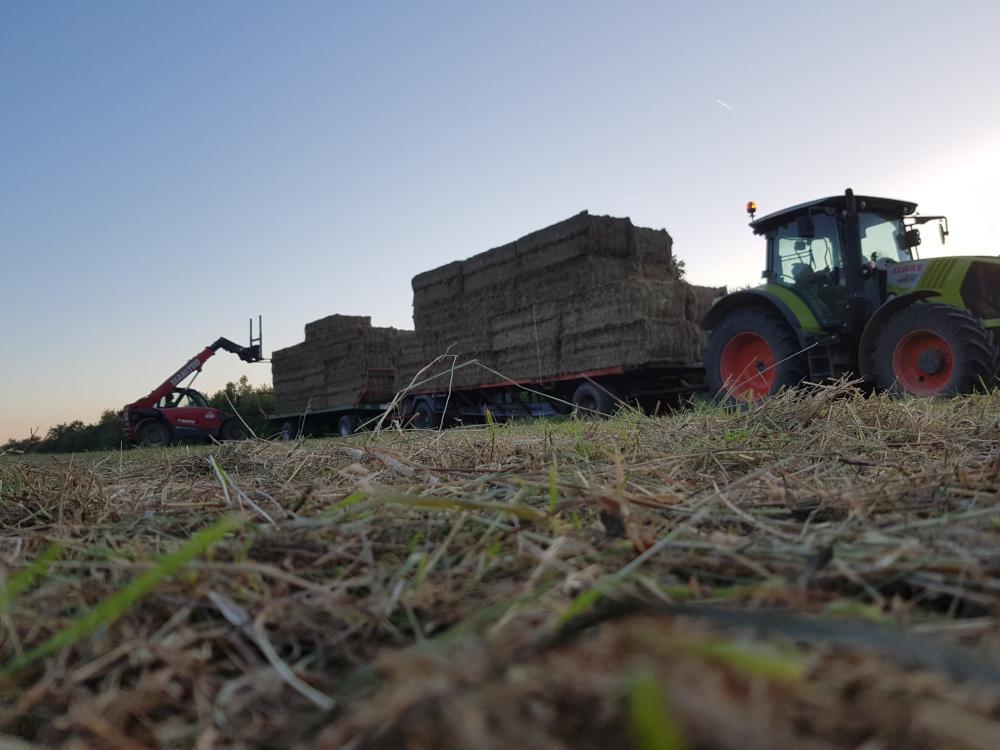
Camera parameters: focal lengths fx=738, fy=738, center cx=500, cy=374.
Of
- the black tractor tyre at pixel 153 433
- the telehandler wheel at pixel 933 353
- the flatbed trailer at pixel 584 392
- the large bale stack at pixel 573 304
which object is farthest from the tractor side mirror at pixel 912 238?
the black tractor tyre at pixel 153 433

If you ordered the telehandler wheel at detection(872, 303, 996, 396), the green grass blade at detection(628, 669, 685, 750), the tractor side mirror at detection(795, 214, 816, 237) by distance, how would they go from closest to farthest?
the green grass blade at detection(628, 669, 685, 750)
the telehandler wheel at detection(872, 303, 996, 396)
the tractor side mirror at detection(795, 214, 816, 237)

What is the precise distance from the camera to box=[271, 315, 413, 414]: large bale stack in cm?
1855

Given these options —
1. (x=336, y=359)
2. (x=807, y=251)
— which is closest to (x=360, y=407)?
(x=336, y=359)

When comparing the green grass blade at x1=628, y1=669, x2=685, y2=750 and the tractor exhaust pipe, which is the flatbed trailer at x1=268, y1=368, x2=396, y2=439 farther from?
the green grass blade at x1=628, y1=669, x2=685, y2=750

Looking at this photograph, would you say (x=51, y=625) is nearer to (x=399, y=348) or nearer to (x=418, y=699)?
(x=418, y=699)

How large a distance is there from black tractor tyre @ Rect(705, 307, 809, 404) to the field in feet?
23.1

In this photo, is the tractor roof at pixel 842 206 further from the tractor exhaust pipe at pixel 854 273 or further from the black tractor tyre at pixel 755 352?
the black tractor tyre at pixel 755 352

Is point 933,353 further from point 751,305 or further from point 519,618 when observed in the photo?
point 519,618

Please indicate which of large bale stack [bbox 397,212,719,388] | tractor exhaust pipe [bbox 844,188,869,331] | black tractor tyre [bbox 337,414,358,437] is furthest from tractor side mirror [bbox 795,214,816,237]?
black tractor tyre [bbox 337,414,358,437]

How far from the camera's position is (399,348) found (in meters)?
16.7

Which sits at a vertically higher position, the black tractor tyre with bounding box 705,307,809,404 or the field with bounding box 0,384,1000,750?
the black tractor tyre with bounding box 705,307,809,404

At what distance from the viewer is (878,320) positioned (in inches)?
303

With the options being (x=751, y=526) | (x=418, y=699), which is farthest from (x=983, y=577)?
(x=418, y=699)

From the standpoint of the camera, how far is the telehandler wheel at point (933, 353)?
678 centimetres
